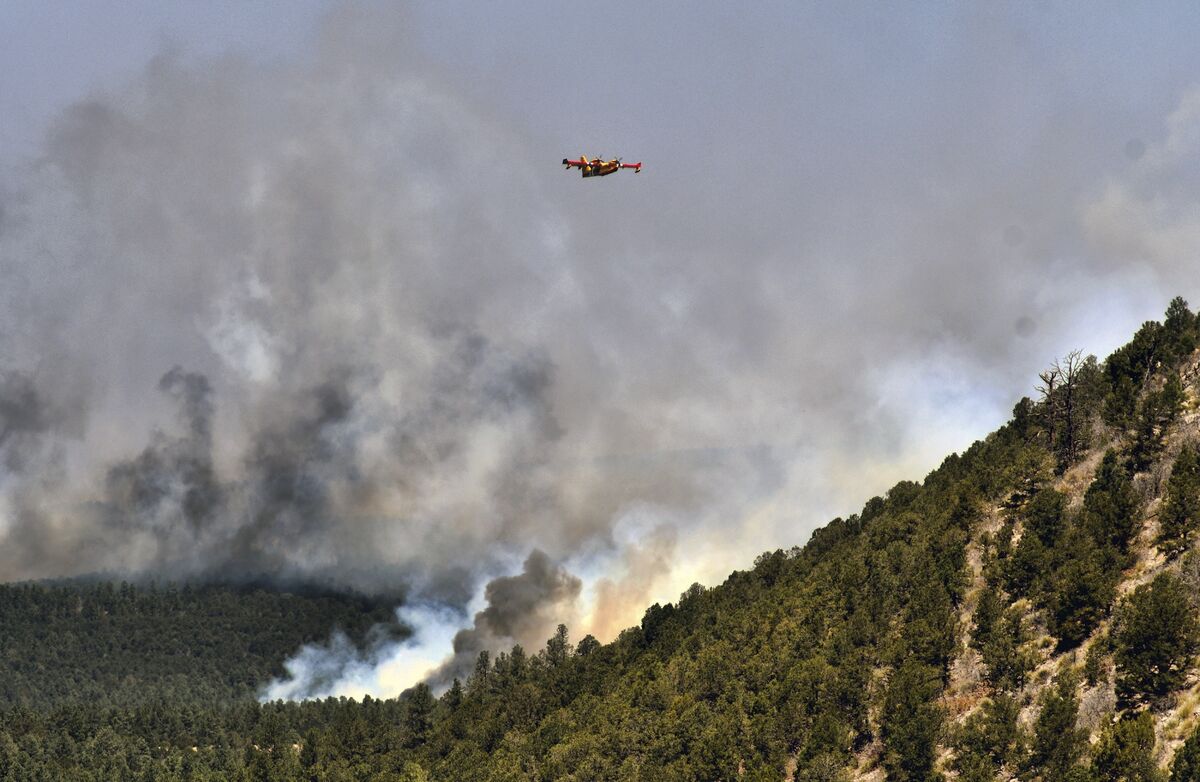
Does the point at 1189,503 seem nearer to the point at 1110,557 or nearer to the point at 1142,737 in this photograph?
the point at 1110,557

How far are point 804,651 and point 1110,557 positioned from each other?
5716 cm

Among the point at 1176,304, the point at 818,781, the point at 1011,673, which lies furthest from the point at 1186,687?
the point at 1176,304

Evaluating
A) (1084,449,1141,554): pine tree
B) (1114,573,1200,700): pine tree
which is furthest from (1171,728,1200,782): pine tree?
(1084,449,1141,554): pine tree

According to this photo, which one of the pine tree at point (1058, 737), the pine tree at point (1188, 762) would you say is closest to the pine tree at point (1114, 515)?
the pine tree at point (1058, 737)

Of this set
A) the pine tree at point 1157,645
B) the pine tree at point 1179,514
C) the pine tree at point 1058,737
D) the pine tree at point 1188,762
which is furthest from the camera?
the pine tree at point 1179,514

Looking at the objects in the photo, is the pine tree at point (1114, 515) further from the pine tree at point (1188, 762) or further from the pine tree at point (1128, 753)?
the pine tree at point (1188, 762)

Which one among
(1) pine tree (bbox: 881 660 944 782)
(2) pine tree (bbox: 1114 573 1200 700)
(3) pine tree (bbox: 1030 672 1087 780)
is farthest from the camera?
(1) pine tree (bbox: 881 660 944 782)

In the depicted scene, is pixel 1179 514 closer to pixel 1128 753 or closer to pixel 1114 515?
pixel 1114 515

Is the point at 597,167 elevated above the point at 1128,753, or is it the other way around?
the point at 597,167

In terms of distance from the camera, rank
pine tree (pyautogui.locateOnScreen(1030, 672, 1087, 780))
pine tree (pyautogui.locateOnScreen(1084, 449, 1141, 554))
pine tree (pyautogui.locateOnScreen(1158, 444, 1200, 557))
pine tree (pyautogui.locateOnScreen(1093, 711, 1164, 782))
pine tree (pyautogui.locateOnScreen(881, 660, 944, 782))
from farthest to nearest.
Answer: pine tree (pyautogui.locateOnScreen(1084, 449, 1141, 554))
pine tree (pyautogui.locateOnScreen(1158, 444, 1200, 557))
pine tree (pyautogui.locateOnScreen(881, 660, 944, 782))
pine tree (pyautogui.locateOnScreen(1030, 672, 1087, 780))
pine tree (pyautogui.locateOnScreen(1093, 711, 1164, 782))

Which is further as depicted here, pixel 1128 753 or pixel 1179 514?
pixel 1179 514

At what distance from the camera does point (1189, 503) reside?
5561 inches

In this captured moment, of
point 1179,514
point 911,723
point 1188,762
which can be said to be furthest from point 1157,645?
point 911,723

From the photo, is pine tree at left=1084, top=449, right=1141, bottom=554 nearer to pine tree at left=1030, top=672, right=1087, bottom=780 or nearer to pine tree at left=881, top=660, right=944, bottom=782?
pine tree at left=881, top=660, right=944, bottom=782
